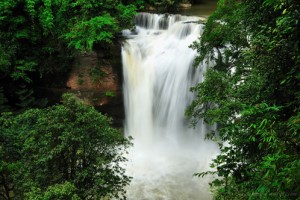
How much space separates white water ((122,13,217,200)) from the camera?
17969 millimetres

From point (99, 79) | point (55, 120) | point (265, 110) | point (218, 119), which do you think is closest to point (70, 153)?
point (55, 120)

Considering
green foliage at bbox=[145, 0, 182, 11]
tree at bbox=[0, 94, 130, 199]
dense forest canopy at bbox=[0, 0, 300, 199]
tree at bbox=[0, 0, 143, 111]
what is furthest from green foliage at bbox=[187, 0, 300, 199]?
green foliage at bbox=[145, 0, 182, 11]

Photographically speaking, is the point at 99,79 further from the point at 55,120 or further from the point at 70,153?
the point at 70,153

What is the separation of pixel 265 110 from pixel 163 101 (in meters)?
13.2

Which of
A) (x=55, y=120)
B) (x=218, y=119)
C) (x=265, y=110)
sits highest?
(x=265, y=110)

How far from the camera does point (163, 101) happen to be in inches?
763

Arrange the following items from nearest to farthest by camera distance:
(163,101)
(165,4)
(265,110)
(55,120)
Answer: (265,110) → (55,120) → (163,101) → (165,4)

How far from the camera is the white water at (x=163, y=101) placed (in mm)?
17969

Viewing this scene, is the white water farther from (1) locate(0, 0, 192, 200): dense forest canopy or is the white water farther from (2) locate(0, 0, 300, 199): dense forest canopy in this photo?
(2) locate(0, 0, 300, 199): dense forest canopy

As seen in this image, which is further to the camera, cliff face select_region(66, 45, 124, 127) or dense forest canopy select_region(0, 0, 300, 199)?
cliff face select_region(66, 45, 124, 127)

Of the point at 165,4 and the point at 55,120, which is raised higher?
the point at 165,4

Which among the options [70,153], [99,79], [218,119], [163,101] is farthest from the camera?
[99,79]

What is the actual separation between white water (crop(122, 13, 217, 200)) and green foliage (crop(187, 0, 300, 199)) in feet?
26.9

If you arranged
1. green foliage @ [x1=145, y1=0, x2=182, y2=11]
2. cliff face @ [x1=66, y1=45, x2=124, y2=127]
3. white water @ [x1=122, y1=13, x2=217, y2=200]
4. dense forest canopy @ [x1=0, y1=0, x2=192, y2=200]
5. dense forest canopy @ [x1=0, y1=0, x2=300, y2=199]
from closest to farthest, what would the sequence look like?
dense forest canopy @ [x1=0, y1=0, x2=300, y2=199] < dense forest canopy @ [x1=0, y1=0, x2=192, y2=200] < white water @ [x1=122, y1=13, x2=217, y2=200] < cliff face @ [x1=66, y1=45, x2=124, y2=127] < green foliage @ [x1=145, y1=0, x2=182, y2=11]
